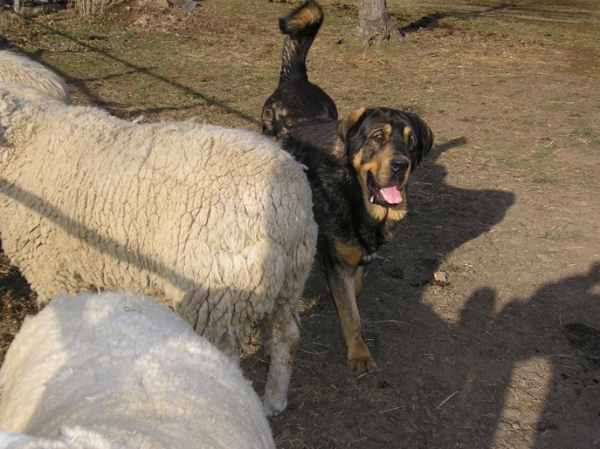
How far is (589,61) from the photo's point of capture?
11.6 m

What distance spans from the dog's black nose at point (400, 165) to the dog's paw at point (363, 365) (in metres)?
1.40

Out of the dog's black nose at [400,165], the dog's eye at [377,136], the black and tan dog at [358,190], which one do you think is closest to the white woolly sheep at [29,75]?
the black and tan dog at [358,190]

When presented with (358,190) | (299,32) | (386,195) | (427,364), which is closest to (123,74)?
(299,32)

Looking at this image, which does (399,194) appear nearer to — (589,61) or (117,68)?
(117,68)

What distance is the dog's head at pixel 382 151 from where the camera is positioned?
3674mm

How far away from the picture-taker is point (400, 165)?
3.62 m

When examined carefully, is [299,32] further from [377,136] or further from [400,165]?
[400,165]

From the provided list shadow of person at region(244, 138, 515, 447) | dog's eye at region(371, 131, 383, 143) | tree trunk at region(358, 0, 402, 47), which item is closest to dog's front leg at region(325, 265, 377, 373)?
shadow of person at region(244, 138, 515, 447)

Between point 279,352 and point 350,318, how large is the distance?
782 mm

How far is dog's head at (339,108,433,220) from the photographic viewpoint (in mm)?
3674

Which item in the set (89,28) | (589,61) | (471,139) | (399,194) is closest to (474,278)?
(399,194)

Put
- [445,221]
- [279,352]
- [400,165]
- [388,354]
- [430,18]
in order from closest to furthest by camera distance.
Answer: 1. [279,352]
2. [400,165]
3. [388,354]
4. [445,221]
5. [430,18]

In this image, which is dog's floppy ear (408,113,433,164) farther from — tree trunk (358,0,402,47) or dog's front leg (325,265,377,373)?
tree trunk (358,0,402,47)

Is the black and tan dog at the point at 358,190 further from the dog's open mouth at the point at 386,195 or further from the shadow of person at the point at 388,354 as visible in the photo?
the shadow of person at the point at 388,354
